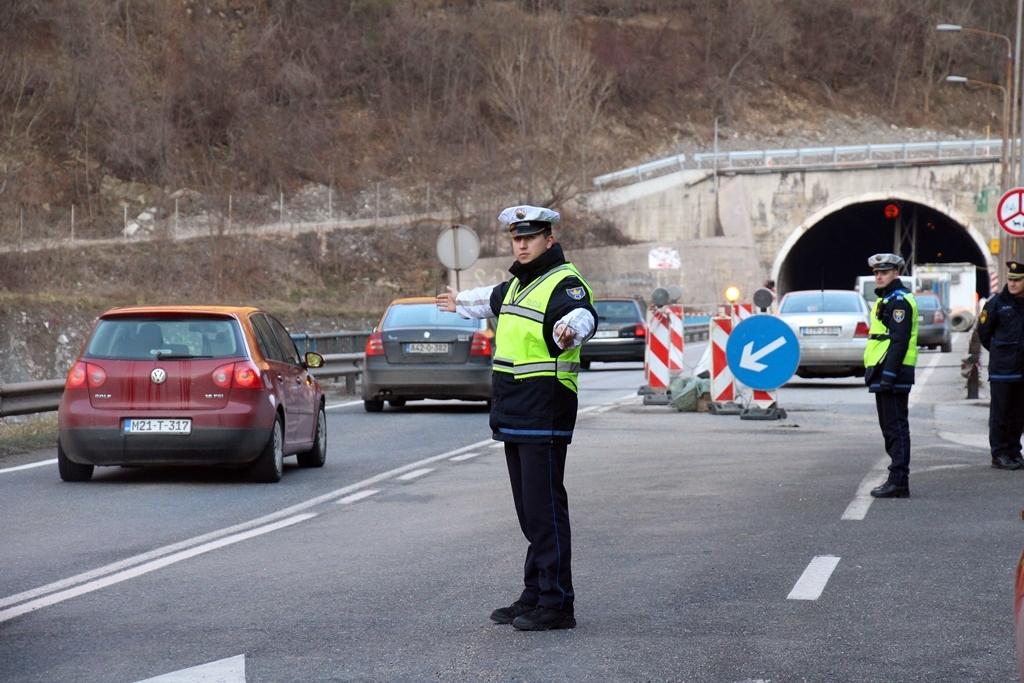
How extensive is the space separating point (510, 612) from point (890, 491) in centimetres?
549

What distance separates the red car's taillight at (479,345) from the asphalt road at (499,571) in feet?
19.5

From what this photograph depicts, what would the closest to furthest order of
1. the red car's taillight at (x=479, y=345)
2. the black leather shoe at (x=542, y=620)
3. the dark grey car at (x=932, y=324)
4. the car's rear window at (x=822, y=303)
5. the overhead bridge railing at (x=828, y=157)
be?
the black leather shoe at (x=542, y=620)
the red car's taillight at (x=479, y=345)
the car's rear window at (x=822, y=303)
the dark grey car at (x=932, y=324)
the overhead bridge railing at (x=828, y=157)

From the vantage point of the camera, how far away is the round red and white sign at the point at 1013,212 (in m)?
23.8

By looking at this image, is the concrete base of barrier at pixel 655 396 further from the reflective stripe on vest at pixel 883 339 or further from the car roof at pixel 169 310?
the reflective stripe on vest at pixel 883 339

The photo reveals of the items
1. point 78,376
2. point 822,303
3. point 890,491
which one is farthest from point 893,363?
point 822,303

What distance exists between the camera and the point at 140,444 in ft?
43.1

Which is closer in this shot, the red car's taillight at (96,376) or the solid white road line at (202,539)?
the solid white road line at (202,539)

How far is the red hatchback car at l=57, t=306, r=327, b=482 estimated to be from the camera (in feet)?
43.1

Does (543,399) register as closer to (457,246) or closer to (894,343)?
(894,343)

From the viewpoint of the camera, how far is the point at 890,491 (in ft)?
39.4

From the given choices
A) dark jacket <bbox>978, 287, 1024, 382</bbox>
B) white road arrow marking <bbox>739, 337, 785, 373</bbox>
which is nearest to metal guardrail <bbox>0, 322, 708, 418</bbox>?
white road arrow marking <bbox>739, 337, 785, 373</bbox>

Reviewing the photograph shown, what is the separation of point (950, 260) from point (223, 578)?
94422 mm

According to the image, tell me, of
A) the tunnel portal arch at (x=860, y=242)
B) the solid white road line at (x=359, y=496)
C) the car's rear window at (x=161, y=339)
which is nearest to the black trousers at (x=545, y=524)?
the solid white road line at (x=359, y=496)

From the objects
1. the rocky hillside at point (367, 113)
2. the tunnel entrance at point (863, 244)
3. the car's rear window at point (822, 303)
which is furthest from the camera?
the tunnel entrance at point (863, 244)
